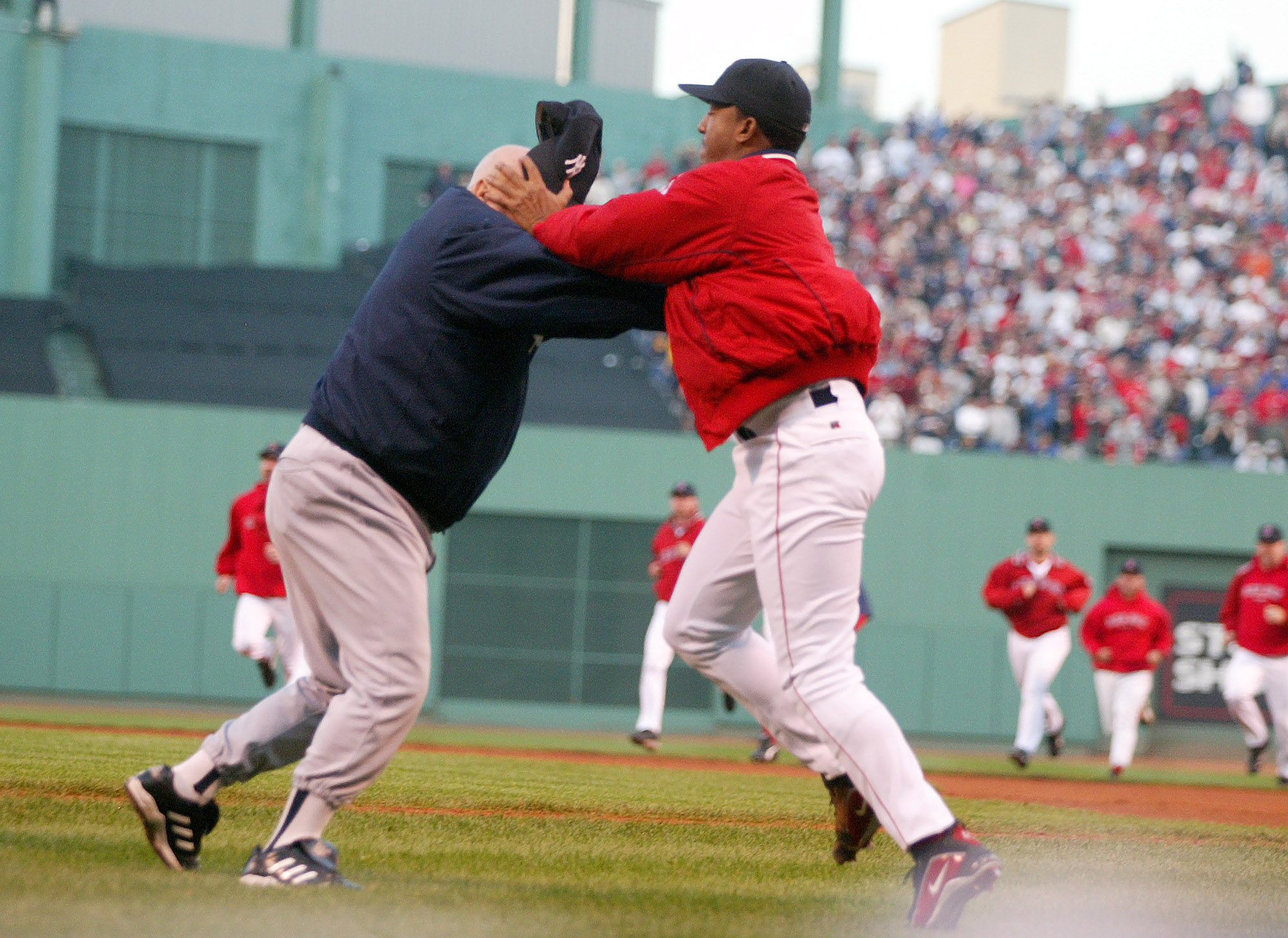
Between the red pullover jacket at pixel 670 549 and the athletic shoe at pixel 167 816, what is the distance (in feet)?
26.9

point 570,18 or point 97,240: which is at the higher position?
point 570,18

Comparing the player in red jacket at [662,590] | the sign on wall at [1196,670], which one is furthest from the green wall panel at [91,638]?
the sign on wall at [1196,670]

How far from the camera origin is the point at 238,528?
1249cm

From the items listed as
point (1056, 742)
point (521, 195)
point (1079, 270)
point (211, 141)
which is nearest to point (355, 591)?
point (521, 195)

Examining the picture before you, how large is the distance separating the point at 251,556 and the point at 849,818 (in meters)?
9.33

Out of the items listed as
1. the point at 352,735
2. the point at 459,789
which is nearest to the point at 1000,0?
the point at 459,789

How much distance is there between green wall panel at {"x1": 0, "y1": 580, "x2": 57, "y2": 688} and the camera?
17.3 m

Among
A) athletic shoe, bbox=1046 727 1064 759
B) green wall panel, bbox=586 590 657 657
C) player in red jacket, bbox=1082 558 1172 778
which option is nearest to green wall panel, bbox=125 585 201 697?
green wall panel, bbox=586 590 657 657

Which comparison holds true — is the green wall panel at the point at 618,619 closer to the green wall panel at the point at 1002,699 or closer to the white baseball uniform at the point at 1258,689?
the green wall panel at the point at 1002,699

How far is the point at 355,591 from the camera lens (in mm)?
3701

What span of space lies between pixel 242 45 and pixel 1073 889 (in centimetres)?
2260

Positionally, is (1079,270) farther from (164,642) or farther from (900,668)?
(164,642)

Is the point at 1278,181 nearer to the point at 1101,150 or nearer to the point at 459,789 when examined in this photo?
the point at 1101,150

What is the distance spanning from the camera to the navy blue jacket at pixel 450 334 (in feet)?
11.9
